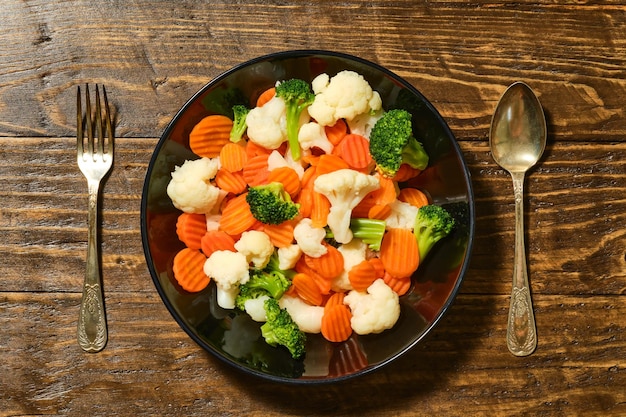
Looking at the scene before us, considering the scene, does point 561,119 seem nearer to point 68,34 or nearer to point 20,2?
point 68,34

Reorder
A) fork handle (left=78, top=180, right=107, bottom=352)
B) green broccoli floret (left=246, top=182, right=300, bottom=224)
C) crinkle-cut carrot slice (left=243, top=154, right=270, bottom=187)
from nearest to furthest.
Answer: green broccoli floret (left=246, top=182, right=300, bottom=224) → crinkle-cut carrot slice (left=243, top=154, right=270, bottom=187) → fork handle (left=78, top=180, right=107, bottom=352)

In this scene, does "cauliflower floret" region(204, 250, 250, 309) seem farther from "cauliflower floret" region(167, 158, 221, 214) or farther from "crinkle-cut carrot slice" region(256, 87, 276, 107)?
"crinkle-cut carrot slice" region(256, 87, 276, 107)

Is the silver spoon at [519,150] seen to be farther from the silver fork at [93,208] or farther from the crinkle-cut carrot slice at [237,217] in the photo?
the silver fork at [93,208]

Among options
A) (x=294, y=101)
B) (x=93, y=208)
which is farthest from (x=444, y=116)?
(x=93, y=208)

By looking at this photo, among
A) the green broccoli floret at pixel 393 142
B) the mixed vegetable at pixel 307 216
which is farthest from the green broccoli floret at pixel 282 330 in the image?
the green broccoli floret at pixel 393 142

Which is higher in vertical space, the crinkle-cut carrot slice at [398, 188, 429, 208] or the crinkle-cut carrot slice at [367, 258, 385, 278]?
the crinkle-cut carrot slice at [398, 188, 429, 208]

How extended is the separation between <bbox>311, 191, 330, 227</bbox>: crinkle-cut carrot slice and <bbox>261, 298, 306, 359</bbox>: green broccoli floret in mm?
217

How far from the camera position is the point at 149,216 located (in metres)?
1.59

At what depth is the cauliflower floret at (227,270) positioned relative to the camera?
1556 mm

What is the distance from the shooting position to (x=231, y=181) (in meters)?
1.65

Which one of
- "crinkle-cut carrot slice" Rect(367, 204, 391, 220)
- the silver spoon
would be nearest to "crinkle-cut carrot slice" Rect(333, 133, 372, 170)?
"crinkle-cut carrot slice" Rect(367, 204, 391, 220)

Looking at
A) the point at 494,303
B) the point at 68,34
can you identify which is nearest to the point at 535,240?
the point at 494,303

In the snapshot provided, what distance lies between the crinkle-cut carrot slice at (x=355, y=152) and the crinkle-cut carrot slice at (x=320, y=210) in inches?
4.4

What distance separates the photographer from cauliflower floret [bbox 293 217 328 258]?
1.55 metres
